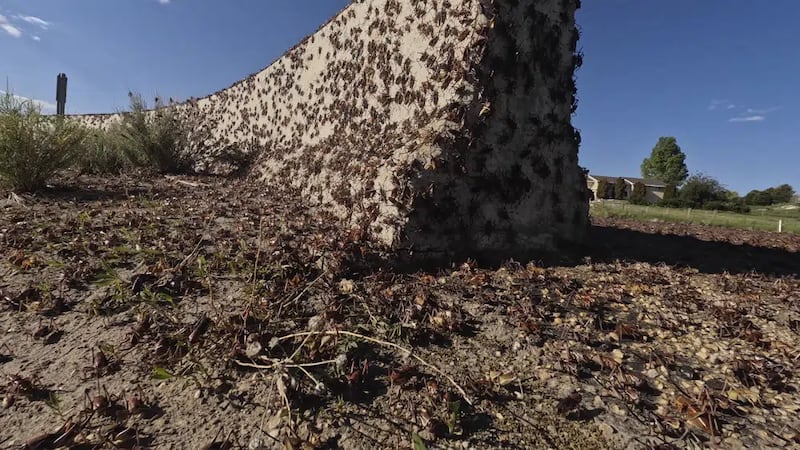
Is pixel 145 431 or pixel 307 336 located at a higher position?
pixel 307 336

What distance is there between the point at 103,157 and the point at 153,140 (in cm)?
109

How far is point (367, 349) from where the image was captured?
8.76 feet

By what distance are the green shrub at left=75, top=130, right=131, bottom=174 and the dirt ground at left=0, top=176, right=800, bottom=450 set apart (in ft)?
19.4

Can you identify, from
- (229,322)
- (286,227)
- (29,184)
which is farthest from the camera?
(29,184)

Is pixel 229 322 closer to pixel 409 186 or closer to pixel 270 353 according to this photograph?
pixel 270 353

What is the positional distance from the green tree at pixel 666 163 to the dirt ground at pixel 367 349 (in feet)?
184

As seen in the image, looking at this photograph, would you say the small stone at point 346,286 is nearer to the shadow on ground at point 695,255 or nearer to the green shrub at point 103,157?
the shadow on ground at point 695,255

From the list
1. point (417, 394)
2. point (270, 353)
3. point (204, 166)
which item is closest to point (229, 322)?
point (270, 353)

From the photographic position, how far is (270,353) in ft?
8.41

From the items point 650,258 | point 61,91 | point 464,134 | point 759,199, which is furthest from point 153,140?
point 759,199

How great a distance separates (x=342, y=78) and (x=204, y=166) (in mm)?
5529

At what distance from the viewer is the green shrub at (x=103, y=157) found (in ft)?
30.4

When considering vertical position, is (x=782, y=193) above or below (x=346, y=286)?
above

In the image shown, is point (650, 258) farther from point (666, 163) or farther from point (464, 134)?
point (666, 163)
